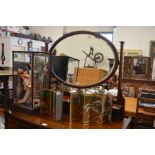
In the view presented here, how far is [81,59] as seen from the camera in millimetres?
1545

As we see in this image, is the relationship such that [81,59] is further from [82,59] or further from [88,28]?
[88,28]

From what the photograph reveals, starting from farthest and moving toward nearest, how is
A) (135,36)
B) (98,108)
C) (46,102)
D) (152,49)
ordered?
(152,49)
(135,36)
(46,102)
(98,108)

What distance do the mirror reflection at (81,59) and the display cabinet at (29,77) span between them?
107 mm

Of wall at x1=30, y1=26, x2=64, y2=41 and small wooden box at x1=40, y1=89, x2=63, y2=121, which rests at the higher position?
wall at x1=30, y1=26, x2=64, y2=41

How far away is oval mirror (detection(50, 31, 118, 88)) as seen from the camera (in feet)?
4.69

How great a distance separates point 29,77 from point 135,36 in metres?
1.04

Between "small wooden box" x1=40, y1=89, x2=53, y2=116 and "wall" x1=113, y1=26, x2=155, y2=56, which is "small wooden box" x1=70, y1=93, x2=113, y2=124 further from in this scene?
"wall" x1=113, y1=26, x2=155, y2=56

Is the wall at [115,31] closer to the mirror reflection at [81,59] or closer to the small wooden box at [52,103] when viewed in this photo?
the mirror reflection at [81,59]

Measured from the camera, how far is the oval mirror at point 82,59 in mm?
1429

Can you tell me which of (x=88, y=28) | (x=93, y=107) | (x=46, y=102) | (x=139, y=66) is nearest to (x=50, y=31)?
(x=88, y=28)

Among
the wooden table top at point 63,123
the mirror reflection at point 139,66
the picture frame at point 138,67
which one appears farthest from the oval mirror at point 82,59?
the mirror reflection at point 139,66

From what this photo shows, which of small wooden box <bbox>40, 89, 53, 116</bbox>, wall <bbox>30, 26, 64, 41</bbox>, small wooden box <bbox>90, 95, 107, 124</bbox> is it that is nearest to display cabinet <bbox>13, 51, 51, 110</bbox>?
small wooden box <bbox>40, 89, 53, 116</bbox>
